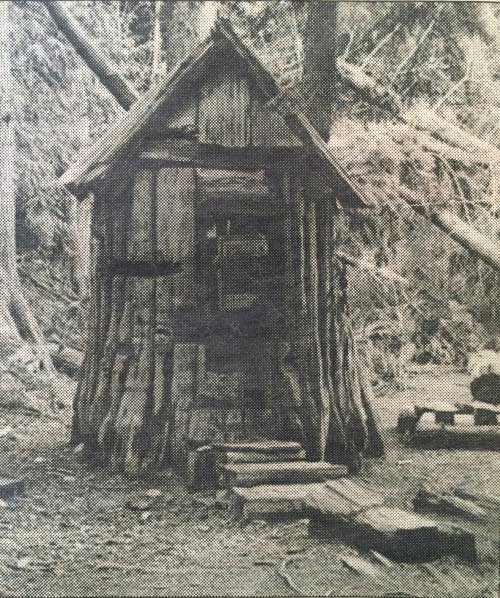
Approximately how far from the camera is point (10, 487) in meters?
4.05

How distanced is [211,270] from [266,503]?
128 cm

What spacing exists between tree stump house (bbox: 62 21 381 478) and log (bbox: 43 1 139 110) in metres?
0.19

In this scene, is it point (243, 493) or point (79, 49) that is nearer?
point (243, 493)

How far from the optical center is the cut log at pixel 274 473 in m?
3.98

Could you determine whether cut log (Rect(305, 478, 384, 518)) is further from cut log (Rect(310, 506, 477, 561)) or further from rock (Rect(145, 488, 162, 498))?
rock (Rect(145, 488, 162, 498))

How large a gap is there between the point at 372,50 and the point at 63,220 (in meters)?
1.99

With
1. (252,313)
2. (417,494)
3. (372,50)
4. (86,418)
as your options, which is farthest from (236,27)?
(417,494)

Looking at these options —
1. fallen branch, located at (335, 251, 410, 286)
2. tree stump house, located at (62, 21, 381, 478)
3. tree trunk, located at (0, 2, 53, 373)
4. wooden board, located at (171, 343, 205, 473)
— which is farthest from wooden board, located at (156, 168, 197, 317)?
fallen branch, located at (335, 251, 410, 286)

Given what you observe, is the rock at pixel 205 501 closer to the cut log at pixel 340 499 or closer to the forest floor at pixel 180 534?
the forest floor at pixel 180 534

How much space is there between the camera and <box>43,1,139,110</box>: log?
13.6 ft

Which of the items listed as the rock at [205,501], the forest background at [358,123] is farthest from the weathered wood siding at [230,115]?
the rock at [205,501]

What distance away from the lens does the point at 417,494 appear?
3998 mm

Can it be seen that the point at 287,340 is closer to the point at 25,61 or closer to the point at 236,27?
the point at 236,27

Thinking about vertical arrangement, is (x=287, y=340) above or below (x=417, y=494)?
above
